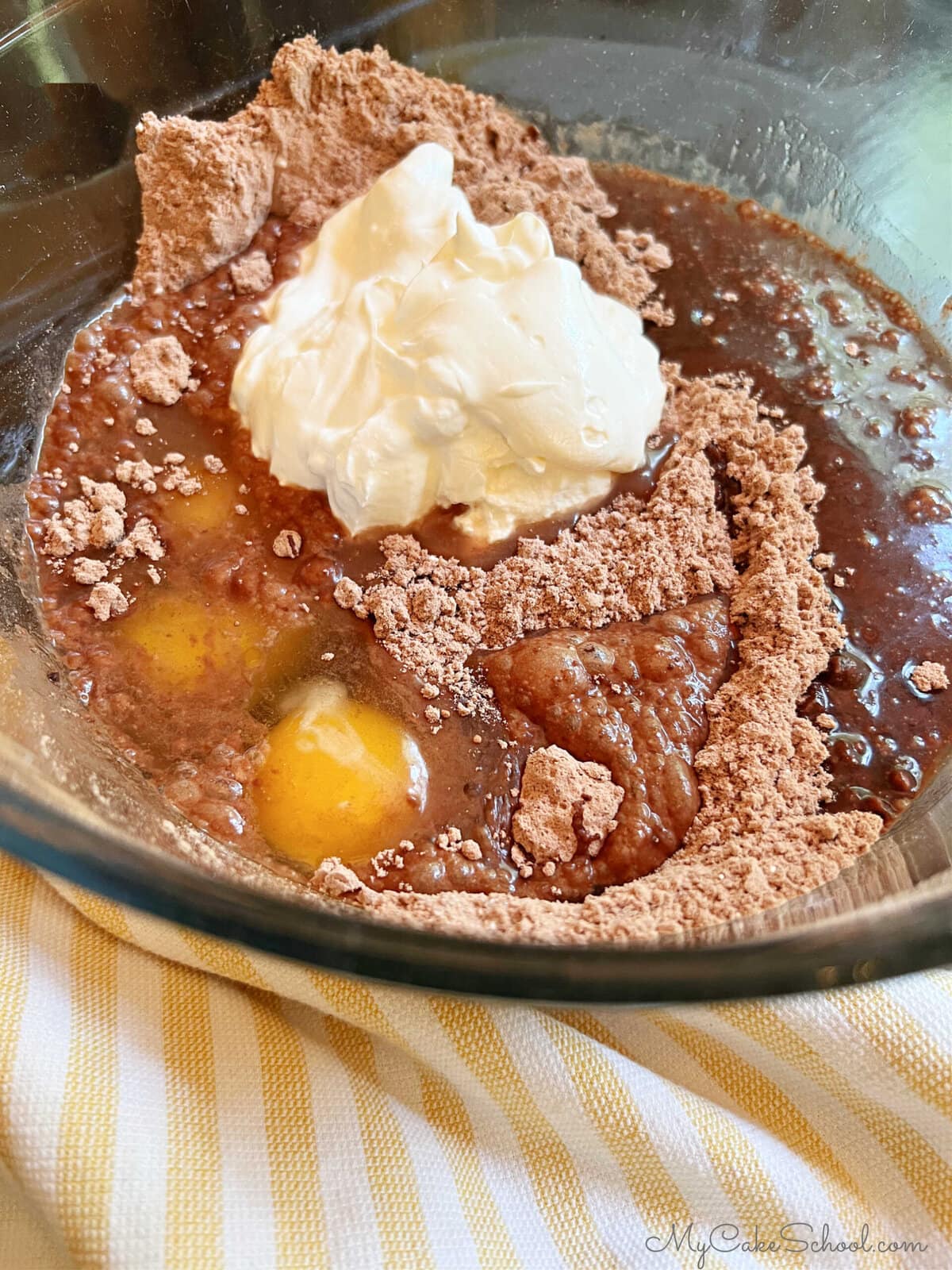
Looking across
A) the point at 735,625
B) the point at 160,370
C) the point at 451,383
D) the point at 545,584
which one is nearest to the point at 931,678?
the point at 735,625

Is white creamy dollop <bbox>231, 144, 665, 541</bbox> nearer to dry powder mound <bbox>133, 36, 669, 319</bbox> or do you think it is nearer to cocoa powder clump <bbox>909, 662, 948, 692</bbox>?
dry powder mound <bbox>133, 36, 669, 319</bbox>

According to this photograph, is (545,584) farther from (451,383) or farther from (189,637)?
(189,637)

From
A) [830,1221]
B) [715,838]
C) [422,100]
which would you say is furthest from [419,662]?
[422,100]

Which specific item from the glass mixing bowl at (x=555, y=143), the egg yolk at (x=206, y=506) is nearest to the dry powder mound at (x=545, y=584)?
the egg yolk at (x=206, y=506)

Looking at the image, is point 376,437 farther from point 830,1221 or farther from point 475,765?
point 830,1221

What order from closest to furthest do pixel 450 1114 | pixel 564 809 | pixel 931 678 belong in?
pixel 450 1114 < pixel 564 809 < pixel 931 678

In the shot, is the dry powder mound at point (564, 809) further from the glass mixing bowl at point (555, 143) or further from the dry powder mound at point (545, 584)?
the glass mixing bowl at point (555, 143)

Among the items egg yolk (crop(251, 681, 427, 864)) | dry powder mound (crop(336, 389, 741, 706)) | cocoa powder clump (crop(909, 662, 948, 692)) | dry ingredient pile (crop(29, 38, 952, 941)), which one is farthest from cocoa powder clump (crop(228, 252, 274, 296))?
cocoa powder clump (crop(909, 662, 948, 692))

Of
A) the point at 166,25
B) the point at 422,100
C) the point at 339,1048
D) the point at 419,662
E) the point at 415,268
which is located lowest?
the point at 339,1048
